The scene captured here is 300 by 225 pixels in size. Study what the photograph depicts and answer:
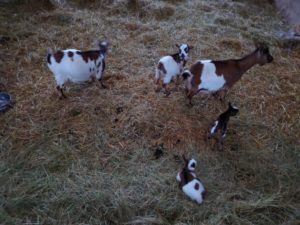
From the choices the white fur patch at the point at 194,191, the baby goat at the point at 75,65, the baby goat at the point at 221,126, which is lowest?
the white fur patch at the point at 194,191

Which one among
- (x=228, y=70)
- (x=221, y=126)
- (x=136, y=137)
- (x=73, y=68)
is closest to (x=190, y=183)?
(x=221, y=126)

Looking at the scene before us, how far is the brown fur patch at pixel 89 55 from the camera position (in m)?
4.00

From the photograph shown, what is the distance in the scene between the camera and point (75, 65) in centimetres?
393

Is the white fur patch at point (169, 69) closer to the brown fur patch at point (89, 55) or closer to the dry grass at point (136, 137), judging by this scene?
the dry grass at point (136, 137)

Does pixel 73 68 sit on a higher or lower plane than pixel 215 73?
lower

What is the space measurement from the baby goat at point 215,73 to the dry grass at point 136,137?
12.7 inches

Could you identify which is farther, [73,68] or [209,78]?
[73,68]

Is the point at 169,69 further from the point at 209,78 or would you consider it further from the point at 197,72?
the point at 209,78

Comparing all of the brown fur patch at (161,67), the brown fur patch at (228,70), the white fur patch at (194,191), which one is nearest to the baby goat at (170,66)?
the brown fur patch at (161,67)

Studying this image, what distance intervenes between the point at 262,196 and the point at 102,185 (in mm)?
1363

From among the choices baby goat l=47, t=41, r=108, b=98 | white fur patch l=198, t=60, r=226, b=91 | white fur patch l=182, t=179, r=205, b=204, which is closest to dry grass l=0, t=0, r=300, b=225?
white fur patch l=182, t=179, r=205, b=204

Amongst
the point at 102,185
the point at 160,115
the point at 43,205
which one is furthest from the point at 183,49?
the point at 43,205

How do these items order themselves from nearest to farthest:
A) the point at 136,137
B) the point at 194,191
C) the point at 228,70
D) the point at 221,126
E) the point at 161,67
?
the point at 194,191
the point at 221,126
the point at 136,137
the point at 228,70
the point at 161,67

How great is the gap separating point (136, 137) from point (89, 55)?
108 cm
